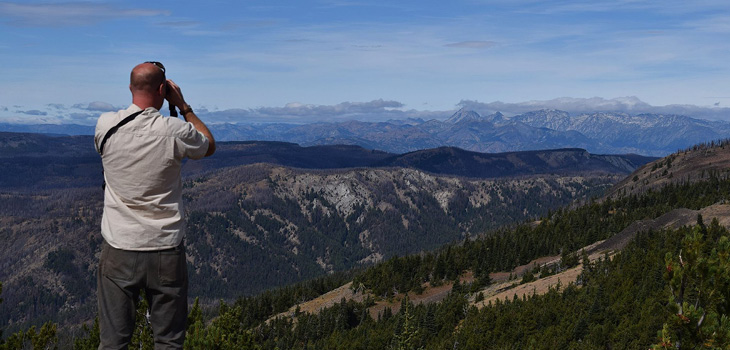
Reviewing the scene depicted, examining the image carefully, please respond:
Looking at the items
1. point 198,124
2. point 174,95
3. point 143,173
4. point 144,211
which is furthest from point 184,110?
point 144,211

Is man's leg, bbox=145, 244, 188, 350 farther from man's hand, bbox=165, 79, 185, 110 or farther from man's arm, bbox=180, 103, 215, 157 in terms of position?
man's hand, bbox=165, 79, 185, 110

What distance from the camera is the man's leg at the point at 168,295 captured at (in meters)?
8.22

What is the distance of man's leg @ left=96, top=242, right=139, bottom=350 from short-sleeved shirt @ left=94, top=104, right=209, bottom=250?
0.24 meters

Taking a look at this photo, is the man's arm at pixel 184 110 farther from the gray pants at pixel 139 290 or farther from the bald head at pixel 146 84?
the gray pants at pixel 139 290

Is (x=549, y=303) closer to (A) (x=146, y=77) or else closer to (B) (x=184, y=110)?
(B) (x=184, y=110)

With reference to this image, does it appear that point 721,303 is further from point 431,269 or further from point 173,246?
point 431,269

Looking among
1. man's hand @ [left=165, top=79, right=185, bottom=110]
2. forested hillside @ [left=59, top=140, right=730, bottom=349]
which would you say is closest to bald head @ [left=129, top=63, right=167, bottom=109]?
man's hand @ [left=165, top=79, right=185, bottom=110]

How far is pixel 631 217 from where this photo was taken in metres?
174

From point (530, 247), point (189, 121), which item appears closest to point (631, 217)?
point (530, 247)

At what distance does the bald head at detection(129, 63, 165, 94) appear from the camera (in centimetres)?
833

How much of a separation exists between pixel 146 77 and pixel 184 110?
2.97 ft

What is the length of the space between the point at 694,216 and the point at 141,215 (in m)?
149

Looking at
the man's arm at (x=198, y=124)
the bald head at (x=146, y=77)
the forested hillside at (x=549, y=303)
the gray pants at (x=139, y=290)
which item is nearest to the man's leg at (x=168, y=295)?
the gray pants at (x=139, y=290)

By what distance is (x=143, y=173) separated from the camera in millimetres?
8016
